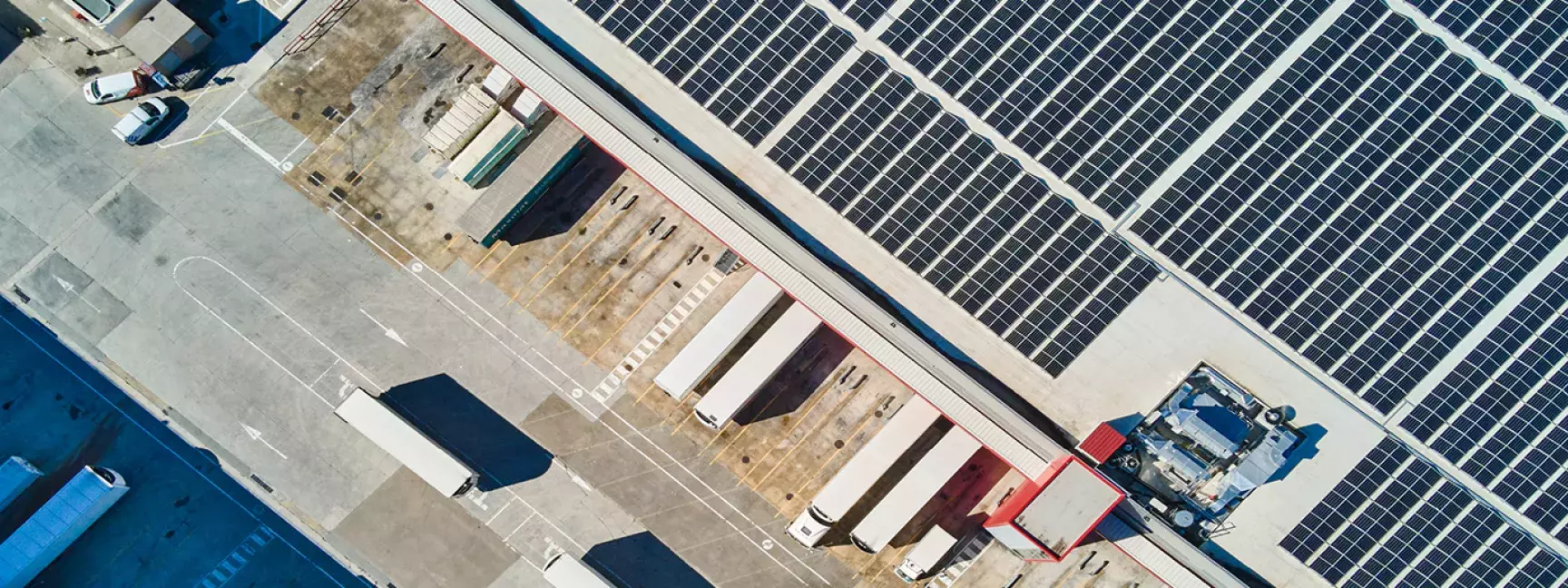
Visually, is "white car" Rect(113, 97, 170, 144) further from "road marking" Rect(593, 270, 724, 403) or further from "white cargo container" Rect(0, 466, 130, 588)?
"road marking" Rect(593, 270, 724, 403)

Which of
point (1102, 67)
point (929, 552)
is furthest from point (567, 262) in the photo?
point (1102, 67)

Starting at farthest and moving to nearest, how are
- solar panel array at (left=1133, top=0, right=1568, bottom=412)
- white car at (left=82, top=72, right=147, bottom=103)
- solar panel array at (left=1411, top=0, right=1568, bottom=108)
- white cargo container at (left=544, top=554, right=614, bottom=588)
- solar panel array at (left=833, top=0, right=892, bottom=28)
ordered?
white car at (left=82, top=72, right=147, bottom=103)
white cargo container at (left=544, top=554, right=614, bottom=588)
solar panel array at (left=833, top=0, right=892, bottom=28)
solar panel array at (left=1411, top=0, right=1568, bottom=108)
solar panel array at (left=1133, top=0, right=1568, bottom=412)

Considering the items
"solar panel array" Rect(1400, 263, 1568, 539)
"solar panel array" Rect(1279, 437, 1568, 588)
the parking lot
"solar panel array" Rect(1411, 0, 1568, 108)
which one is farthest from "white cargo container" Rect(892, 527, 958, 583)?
"solar panel array" Rect(1411, 0, 1568, 108)

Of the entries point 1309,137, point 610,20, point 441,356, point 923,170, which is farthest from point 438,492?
point 1309,137

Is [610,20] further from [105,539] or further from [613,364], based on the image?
[105,539]

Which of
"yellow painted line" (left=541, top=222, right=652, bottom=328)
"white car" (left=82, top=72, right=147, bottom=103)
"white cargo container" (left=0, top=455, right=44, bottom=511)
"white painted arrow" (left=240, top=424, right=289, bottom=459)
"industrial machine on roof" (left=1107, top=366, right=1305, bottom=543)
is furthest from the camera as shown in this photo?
"yellow painted line" (left=541, top=222, right=652, bottom=328)

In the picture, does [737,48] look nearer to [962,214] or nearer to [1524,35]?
[962,214]

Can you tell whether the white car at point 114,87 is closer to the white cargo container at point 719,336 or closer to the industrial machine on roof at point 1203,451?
the white cargo container at point 719,336

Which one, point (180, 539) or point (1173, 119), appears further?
point (180, 539)
